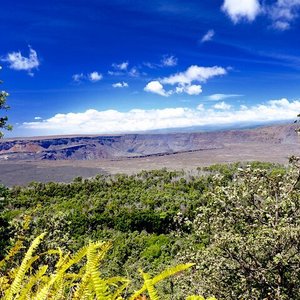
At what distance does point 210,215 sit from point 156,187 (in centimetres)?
10730

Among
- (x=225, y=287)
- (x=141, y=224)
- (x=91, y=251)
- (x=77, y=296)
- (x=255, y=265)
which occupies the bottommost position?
(x=141, y=224)

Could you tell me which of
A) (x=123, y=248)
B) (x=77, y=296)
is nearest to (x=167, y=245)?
(x=123, y=248)

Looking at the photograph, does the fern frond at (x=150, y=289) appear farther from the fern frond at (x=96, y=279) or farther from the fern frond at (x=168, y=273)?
the fern frond at (x=96, y=279)

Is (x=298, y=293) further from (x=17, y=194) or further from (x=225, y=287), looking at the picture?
(x=17, y=194)

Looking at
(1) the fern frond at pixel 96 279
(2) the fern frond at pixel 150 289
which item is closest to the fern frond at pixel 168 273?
(2) the fern frond at pixel 150 289

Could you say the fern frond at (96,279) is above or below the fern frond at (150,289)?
above

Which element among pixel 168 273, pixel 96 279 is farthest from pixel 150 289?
pixel 96 279

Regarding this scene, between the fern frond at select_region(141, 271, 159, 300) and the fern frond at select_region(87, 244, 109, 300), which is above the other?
the fern frond at select_region(87, 244, 109, 300)

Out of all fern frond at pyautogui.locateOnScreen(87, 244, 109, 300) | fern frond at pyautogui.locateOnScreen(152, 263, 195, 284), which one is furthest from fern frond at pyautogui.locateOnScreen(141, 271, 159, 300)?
fern frond at pyautogui.locateOnScreen(87, 244, 109, 300)

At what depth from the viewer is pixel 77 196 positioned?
341 feet

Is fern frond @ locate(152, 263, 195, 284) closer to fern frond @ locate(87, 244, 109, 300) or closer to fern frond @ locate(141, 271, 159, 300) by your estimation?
fern frond @ locate(141, 271, 159, 300)

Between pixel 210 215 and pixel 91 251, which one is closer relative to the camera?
pixel 91 251

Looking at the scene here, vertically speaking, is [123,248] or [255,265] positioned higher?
[255,265]

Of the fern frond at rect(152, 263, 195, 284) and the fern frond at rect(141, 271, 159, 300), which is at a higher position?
the fern frond at rect(152, 263, 195, 284)
